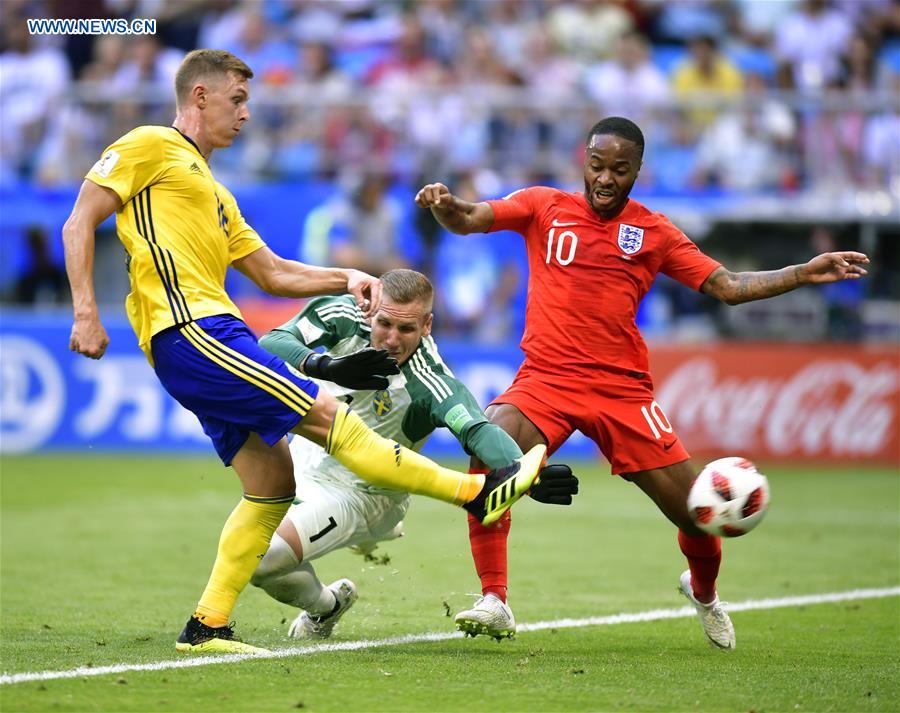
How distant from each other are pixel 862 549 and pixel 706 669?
532cm

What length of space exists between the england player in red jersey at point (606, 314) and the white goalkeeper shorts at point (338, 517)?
Result: 482 mm

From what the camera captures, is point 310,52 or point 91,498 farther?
point 310,52

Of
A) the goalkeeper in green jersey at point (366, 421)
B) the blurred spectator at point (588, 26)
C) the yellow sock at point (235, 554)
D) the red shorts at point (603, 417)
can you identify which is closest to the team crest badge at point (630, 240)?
the red shorts at point (603, 417)

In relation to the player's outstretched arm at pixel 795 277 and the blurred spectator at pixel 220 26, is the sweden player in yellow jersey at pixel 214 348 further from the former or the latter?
the blurred spectator at pixel 220 26

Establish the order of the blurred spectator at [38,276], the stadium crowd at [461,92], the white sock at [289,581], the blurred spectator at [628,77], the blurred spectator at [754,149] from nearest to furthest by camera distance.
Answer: the white sock at [289,581], the blurred spectator at [38,276], the stadium crowd at [461,92], the blurred spectator at [754,149], the blurred spectator at [628,77]

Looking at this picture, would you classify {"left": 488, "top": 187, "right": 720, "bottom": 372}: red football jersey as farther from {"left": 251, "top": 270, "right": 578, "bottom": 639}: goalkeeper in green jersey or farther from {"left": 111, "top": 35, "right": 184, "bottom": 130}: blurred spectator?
{"left": 111, "top": 35, "right": 184, "bottom": 130}: blurred spectator

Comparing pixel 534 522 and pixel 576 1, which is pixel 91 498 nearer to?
pixel 534 522

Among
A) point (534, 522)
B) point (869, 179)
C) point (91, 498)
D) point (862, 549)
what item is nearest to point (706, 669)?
point (862, 549)

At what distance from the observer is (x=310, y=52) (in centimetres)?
1941

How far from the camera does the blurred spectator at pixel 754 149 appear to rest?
18328 mm

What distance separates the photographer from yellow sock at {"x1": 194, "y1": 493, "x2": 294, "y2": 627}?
6344 millimetres

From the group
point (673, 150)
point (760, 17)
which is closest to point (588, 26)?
point (760, 17)

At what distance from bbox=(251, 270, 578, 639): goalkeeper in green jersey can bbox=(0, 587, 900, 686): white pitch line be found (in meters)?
0.37

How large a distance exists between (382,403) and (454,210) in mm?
1060
